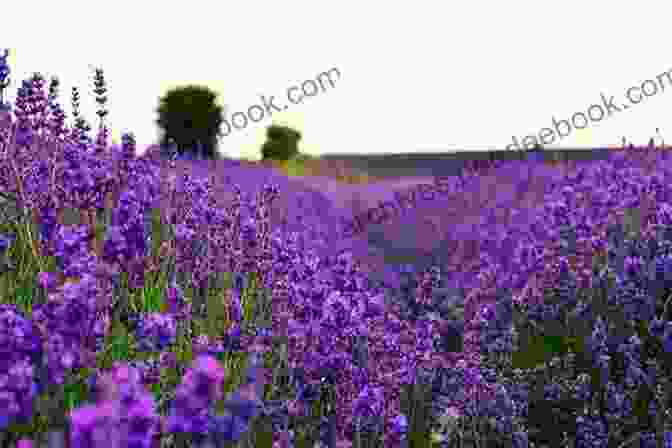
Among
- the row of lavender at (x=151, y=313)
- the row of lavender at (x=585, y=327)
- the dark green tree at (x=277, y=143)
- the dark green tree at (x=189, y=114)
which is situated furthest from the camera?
the dark green tree at (x=277, y=143)

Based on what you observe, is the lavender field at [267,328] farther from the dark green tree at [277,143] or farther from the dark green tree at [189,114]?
the dark green tree at [277,143]

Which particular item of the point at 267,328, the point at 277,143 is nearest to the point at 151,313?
the point at 267,328

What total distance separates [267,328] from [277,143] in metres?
22.5

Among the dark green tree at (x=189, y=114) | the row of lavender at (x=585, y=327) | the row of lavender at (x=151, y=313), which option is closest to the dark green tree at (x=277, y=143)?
the dark green tree at (x=189, y=114)

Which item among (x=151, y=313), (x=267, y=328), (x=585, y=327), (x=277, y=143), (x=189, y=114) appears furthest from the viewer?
(x=277, y=143)

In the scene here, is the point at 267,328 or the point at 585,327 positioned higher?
the point at 267,328

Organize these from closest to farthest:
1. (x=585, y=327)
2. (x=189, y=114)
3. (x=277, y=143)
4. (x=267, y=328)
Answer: (x=267, y=328)
(x=585, y=327)
(x=189, y=114)
(x=277, y=143)

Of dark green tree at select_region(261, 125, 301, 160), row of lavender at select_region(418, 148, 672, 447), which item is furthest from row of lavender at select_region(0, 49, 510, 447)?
dark green tree at select_region(261, 125, 301, 160)

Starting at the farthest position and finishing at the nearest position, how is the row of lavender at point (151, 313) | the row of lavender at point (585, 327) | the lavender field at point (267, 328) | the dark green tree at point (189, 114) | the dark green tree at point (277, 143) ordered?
the dark green tree at point (277, 143) → the dark green tree at point (189, 114) → the row of lavender at point (585, 327) → the lavender field at point (267, 328) → the row of lavender at point (151, 313)

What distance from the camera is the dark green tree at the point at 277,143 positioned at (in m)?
25.2

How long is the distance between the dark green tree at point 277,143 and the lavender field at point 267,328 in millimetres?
20226

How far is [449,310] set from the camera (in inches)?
206

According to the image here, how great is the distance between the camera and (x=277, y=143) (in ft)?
83.1

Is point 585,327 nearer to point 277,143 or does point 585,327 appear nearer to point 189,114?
point 189,114
